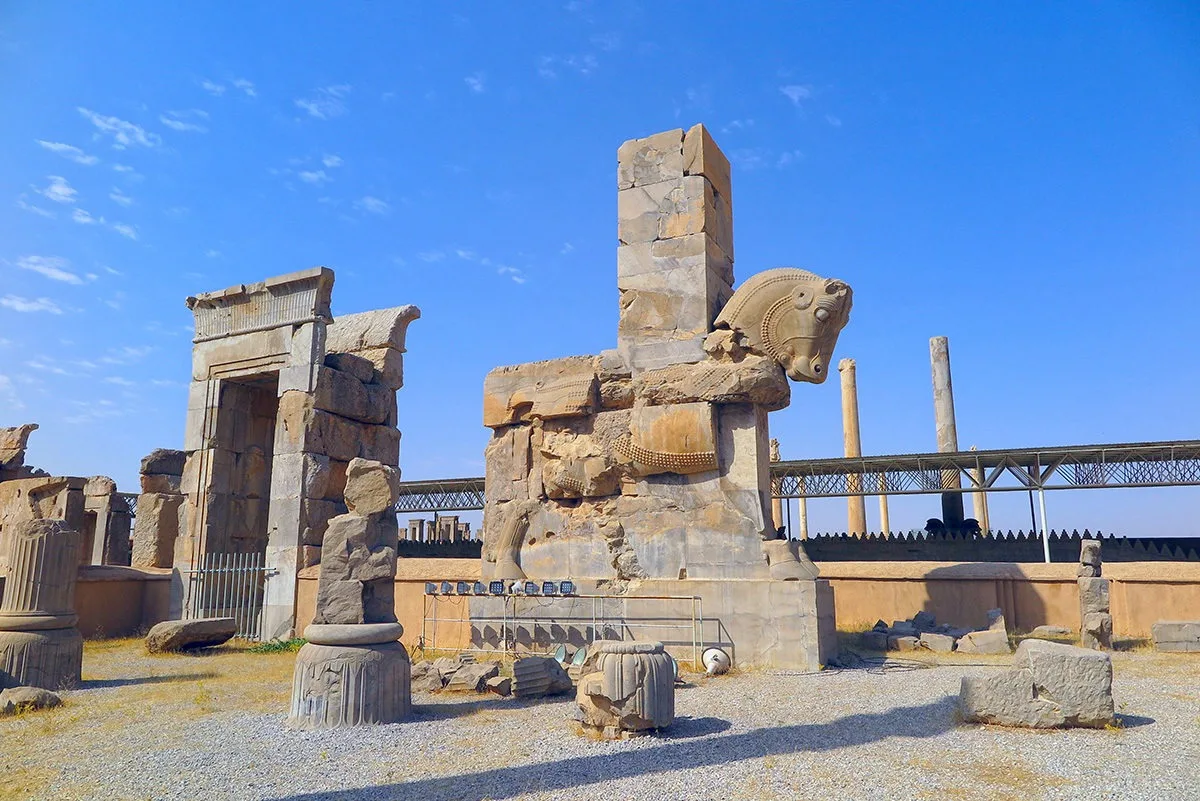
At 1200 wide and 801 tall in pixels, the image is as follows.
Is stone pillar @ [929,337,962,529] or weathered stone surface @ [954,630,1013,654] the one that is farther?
stone pillar @ [929,337,962,529]

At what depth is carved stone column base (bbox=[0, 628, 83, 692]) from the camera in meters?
7.34

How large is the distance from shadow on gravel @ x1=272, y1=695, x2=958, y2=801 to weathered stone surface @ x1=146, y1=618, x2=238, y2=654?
6.87m

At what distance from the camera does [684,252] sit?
28.9 ft

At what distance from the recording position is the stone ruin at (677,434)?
7934 mm

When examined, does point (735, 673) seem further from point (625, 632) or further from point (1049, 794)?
point (1049, 794)

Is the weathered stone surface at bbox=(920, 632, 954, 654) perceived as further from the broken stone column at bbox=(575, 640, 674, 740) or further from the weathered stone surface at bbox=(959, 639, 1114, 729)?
the broken stone column at bbox=(575, 640, 674, 740)

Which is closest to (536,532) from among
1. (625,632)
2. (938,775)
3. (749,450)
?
(625,632)

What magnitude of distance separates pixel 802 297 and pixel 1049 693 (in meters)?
4.29

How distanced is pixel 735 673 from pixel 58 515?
14762 millimetres

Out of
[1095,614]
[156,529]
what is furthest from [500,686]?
[156,529]

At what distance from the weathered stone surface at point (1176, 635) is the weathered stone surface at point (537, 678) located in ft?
20.4

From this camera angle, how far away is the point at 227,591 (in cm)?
1216

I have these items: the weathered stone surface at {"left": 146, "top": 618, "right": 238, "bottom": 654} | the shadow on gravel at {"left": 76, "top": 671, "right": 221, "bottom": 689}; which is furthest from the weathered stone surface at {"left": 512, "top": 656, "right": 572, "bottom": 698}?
the weathered stone surface at {"left": 146, "top": 618, "right": 238, "bottom": 654}

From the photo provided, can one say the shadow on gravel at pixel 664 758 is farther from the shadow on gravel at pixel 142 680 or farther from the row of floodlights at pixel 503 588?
the shadow on gravel at pixel 142 680
